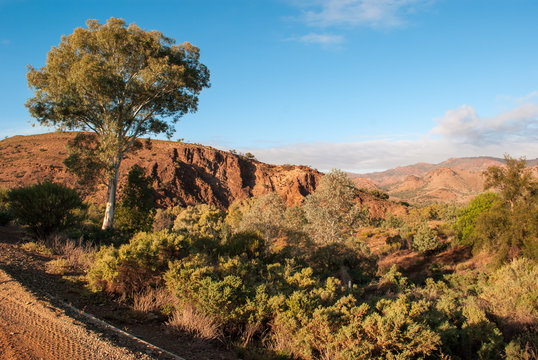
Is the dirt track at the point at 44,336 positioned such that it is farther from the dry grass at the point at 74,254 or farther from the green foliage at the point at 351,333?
the dry grass at the point at 74,254

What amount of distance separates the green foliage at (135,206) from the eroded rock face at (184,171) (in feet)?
111

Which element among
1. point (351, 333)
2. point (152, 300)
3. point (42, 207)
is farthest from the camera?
point (42, 207)

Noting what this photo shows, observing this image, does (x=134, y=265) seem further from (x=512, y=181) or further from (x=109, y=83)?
(x=512, y=181)

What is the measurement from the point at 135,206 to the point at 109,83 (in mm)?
5896

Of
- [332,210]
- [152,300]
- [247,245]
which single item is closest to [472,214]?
[332,210]

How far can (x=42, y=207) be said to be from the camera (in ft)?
37.9

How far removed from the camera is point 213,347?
516cm

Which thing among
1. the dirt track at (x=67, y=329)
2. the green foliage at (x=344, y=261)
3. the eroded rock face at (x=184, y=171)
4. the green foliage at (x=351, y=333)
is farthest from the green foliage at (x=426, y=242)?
the eroded rock face at (x=184, y=171)

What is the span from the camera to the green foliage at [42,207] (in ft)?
37.4

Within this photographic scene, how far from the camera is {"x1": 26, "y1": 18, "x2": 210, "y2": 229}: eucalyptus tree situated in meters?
14.6

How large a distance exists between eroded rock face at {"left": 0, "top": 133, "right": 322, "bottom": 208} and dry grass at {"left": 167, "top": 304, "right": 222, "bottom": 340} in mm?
44141

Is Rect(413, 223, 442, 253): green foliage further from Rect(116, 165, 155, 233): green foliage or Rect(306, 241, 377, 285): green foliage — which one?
Rect(116, 165, 155, 233): green foliage

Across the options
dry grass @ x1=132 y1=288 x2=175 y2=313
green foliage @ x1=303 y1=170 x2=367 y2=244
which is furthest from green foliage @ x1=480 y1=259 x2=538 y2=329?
green foliage @ x1=303 y1=170 x2=367 y2=244

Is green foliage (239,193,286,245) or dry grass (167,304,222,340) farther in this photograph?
green foliage (239,193,286,245)
